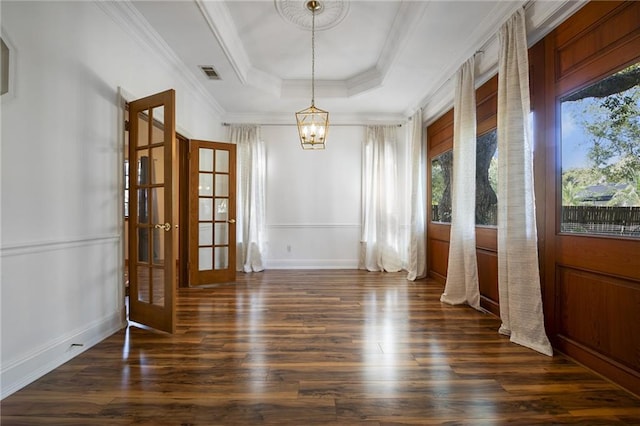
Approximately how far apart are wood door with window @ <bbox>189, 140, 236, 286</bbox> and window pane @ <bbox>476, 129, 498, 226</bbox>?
3.47 meters

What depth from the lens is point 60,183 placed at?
2.12 metres

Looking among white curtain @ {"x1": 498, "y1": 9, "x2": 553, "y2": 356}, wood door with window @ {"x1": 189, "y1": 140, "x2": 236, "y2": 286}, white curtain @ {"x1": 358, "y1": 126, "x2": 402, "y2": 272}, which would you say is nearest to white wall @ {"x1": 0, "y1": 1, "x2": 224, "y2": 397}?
wood door with window @ {"x1": 189, "y1": 140, "x2": 236, "y2": 286}

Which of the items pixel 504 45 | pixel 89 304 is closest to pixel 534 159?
pixel 504 45

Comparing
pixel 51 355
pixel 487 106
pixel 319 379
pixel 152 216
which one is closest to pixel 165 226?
pixel 152 216

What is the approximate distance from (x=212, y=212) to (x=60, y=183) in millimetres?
2573

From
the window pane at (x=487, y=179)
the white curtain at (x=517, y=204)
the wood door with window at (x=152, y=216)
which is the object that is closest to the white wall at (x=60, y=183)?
the wood door with window at (x=152, y=216)

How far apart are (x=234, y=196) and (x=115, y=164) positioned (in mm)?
2136

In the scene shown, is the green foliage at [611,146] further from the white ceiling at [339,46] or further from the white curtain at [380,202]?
the white curtain at [380,202]

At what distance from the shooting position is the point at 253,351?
7.68 ft

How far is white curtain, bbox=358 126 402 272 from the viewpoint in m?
5.54

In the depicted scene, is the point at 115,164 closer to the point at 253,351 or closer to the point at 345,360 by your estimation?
the point at 253,351

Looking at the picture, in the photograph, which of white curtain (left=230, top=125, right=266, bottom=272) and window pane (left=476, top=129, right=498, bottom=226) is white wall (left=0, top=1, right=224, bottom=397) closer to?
white curtain (left=230, top=125, right=266, bottom=272)

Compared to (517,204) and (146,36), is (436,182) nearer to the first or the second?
(517,204)

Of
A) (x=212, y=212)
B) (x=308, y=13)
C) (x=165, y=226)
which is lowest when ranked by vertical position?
(x=165, y=226)
